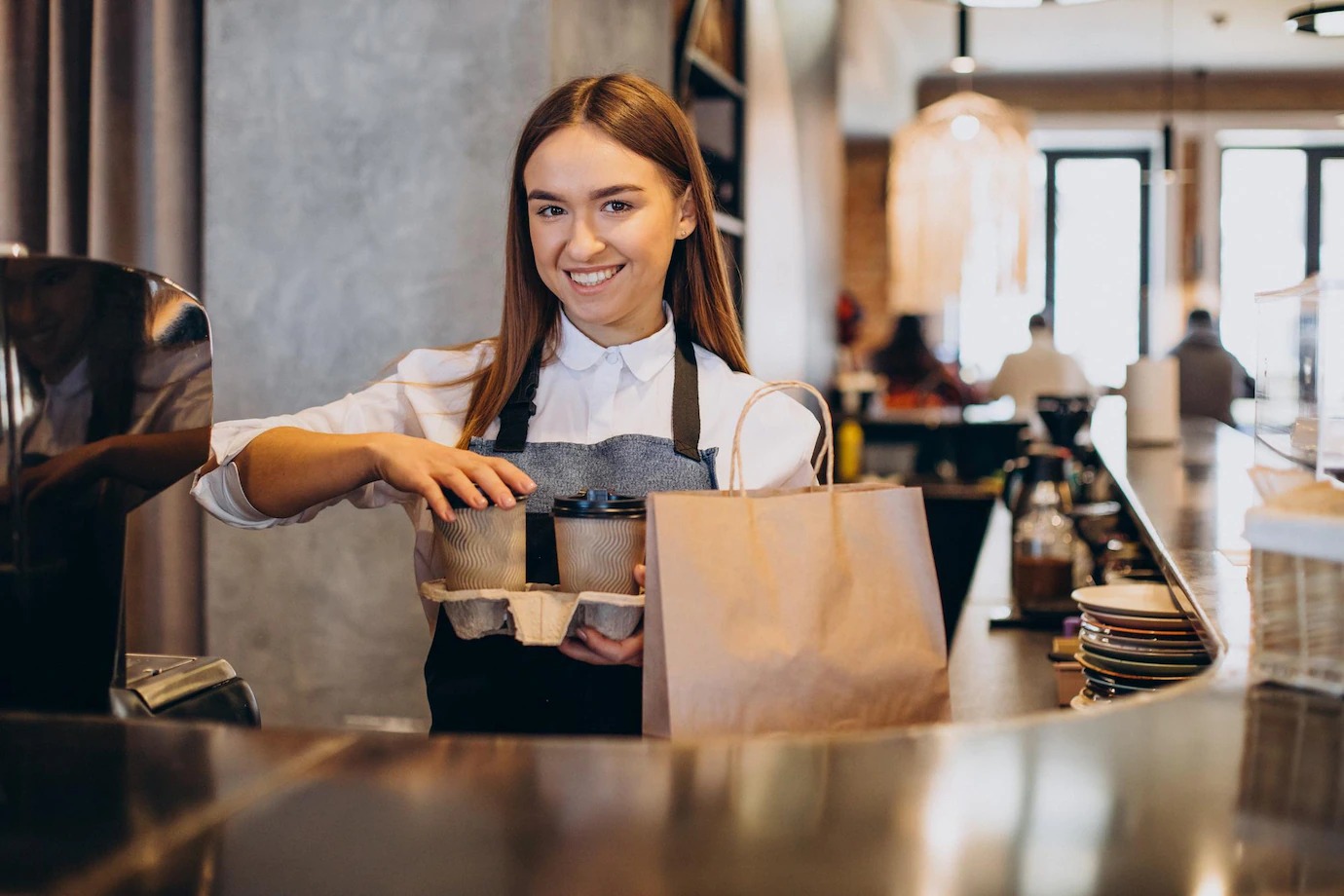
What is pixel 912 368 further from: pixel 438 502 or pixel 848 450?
pixel 438 502

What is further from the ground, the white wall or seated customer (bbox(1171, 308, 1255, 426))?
the white wall

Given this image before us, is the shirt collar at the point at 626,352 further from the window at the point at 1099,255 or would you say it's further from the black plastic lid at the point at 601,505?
the window at the point at 1099,255

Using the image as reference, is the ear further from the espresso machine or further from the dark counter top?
the dark counter top

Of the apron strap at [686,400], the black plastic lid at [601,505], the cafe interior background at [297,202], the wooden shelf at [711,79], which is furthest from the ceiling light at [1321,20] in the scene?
the black plastic lid at [601,505]

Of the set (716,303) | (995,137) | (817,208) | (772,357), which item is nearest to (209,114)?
(716,303)

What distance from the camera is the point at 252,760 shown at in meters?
0.86

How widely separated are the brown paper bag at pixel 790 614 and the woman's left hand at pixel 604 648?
0.52ft

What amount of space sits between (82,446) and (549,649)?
607 millimetres

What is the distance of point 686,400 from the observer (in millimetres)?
1671

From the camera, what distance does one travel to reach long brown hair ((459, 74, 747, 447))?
1646 mm

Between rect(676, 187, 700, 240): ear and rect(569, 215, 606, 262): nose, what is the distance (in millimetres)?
180

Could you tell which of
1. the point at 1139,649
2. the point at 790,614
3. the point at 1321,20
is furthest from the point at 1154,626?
the point at 1321,20

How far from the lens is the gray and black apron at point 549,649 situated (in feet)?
4.87

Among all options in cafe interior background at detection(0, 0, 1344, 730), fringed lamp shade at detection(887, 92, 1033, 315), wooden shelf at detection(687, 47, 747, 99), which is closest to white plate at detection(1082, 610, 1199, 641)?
cafe interior background at detection(0, 0, 1344, 730)
